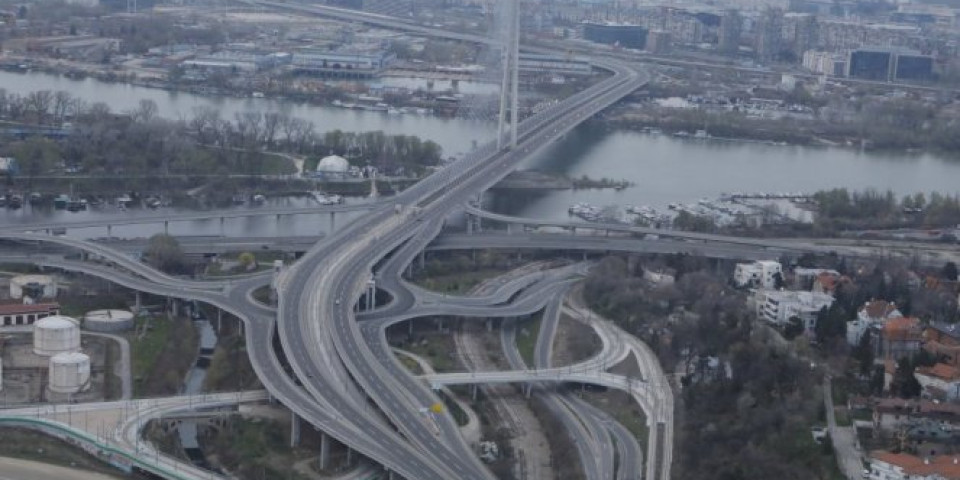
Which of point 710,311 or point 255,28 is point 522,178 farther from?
point 255,28

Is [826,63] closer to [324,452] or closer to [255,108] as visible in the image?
[255,108]

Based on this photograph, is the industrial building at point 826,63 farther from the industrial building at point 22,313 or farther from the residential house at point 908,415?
the residential house at point 908,415

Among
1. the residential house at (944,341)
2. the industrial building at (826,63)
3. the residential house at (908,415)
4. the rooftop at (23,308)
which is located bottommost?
the rooftop at (23,308)

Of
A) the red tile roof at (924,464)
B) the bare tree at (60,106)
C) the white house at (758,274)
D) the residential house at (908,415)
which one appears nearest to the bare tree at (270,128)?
the bare tree at (60,106)

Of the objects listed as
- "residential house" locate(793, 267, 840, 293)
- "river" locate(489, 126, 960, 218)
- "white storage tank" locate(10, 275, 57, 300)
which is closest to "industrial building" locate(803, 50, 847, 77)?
"river" locate(489, 126, 960, 218)

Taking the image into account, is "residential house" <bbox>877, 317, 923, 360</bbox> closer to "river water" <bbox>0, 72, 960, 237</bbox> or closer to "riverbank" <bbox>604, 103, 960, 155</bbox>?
"river water" <bbox>0, 72, 960, 237</bbox>

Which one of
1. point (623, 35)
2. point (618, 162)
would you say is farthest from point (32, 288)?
point (623, 35)

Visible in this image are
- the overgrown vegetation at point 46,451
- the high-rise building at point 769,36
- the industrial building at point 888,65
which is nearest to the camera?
the overgrown vegetation at point 46,451
